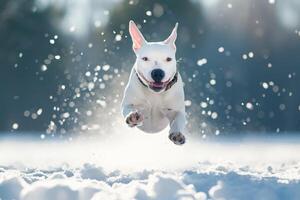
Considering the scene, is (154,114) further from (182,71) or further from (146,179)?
(182,71)

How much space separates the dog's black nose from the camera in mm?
8875

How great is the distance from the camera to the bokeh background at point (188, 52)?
27.7m

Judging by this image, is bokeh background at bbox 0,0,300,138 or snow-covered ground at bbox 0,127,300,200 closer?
snow-covered ground at bbox 0,127,300,200

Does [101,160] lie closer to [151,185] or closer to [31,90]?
[151,185]

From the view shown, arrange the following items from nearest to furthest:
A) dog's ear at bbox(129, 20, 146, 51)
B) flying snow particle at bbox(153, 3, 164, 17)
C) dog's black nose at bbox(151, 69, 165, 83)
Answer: dog's black nose at bbox(151, 69, 165, 83), dog's ear at bbox(129, 20, 146, 51), flying snow particle at bbox(153, 3, 164, 17)

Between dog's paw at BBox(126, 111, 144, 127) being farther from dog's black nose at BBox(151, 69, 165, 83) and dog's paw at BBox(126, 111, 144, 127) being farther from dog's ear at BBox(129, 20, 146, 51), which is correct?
dog's ear at BBox(129, 20, 146, 51)

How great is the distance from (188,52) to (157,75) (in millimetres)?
18934

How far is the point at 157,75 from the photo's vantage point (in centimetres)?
889

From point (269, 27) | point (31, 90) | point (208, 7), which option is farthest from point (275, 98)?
point (31, 90)

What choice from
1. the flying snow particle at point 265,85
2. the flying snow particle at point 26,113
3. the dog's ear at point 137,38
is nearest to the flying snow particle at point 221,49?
the flying snow particle at point 265,85

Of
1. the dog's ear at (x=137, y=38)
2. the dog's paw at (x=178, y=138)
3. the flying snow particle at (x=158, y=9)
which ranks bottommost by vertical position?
the dog's paw at (x=178, y=138)

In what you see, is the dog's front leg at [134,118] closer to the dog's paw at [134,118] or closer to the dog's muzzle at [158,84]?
the dog's paw at [134,118]

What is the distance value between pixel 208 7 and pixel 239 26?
2781 mm

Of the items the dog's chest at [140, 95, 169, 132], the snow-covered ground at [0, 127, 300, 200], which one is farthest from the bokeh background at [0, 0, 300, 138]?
the dog's chest at [140, 95, 169, 132]
